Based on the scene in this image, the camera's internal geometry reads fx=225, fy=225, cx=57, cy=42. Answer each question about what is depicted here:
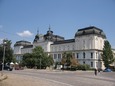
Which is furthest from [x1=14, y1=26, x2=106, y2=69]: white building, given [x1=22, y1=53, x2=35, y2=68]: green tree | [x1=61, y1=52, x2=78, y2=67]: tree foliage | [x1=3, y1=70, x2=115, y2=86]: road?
[x1=3, y1=70, x2=115, y2=86]: road

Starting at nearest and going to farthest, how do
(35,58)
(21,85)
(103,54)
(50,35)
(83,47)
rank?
(21,85)
(35,58)
(103,54)
(83,47)
(50,35)

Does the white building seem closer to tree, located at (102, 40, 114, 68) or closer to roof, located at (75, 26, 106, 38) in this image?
roof, located at (75, 26, 106, 38)

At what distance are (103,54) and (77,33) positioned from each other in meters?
16.7

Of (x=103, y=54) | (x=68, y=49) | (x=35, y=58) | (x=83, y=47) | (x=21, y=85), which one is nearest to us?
(x=21, y=85)

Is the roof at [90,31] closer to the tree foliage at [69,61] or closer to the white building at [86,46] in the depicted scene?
the white building at [86,46]

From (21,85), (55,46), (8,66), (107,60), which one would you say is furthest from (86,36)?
(21,85)

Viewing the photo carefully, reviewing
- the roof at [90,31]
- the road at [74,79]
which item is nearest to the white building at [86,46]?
the roof at [90,31]

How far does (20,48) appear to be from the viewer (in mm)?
139250

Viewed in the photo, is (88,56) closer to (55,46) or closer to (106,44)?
A: (106,44)

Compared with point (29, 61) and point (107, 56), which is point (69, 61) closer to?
point (29, 61)

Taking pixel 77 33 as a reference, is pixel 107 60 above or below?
below

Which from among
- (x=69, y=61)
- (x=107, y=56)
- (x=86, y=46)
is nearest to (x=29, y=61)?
(x=69, y=61)

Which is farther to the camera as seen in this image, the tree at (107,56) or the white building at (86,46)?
the white building at (86,46)

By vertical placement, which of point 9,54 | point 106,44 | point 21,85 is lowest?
point 21,85
